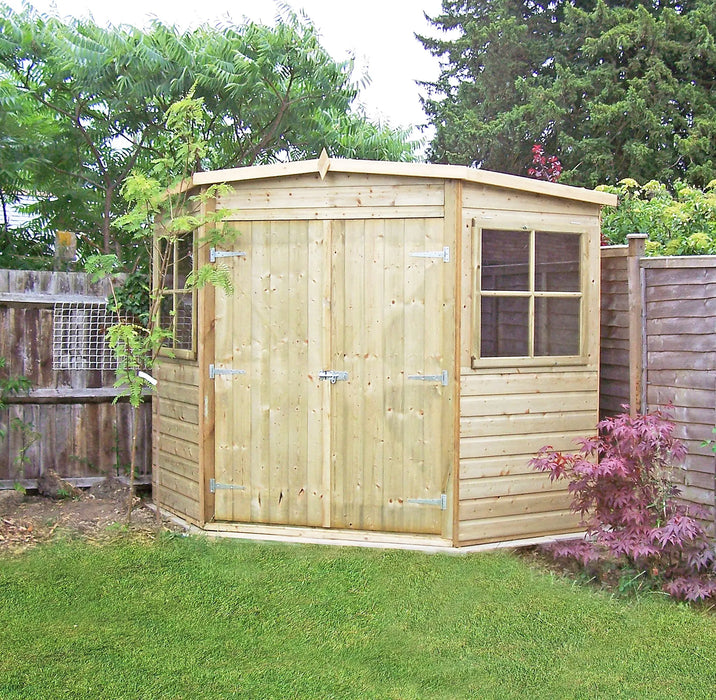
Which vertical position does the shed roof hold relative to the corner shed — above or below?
above

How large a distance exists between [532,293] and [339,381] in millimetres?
1390

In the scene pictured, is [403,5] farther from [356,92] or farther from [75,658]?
[75,658]

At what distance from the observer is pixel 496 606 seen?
4211 mm

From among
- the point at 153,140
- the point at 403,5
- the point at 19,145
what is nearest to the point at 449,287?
the point at 19,145

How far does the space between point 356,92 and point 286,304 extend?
209 inches

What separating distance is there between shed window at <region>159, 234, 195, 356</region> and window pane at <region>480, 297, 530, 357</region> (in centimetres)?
200

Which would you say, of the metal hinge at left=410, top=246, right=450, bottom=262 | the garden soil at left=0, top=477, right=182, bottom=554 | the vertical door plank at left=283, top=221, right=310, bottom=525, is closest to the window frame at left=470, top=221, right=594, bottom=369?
the metal hinge at left=410, top=246, right=450, bottom=262

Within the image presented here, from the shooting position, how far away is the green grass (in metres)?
3.34

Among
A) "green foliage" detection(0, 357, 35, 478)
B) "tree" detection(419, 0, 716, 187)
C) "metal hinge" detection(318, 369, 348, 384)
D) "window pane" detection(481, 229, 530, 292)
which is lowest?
"green foliage" detection(0, 357, 35, 478)

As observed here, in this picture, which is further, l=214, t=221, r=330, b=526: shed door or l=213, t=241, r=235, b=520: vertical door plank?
l=213, t=241, r=235, b=520: vertical door plank

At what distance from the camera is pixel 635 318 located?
532 cm

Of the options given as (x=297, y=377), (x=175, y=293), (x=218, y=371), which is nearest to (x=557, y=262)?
(x=297, y=377)

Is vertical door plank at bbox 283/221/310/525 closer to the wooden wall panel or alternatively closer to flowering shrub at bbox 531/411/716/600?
the wooden wall panel

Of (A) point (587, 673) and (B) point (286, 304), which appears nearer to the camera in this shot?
(A) point (587, 673)
